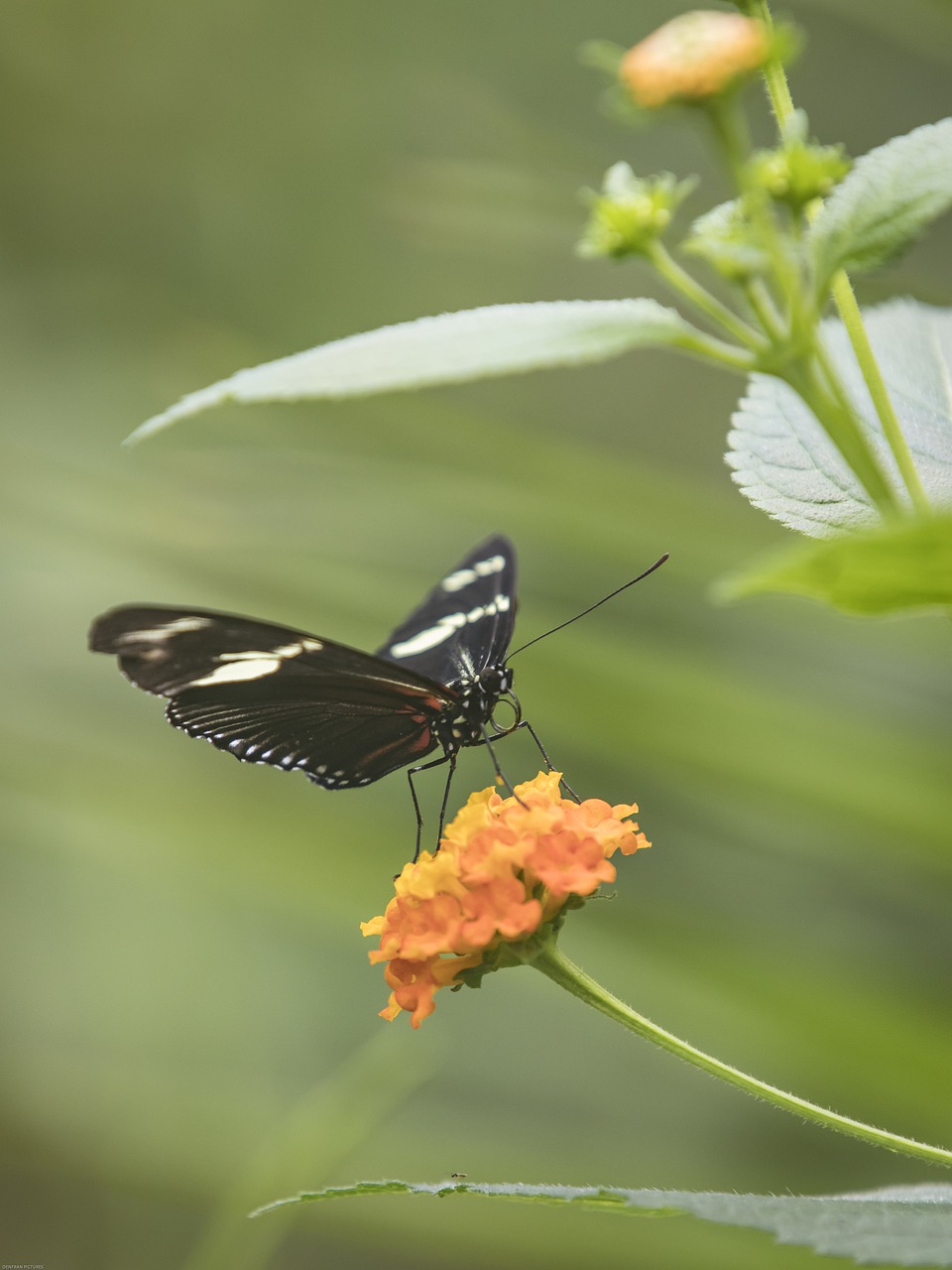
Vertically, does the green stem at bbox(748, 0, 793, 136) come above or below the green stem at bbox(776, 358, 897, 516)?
above

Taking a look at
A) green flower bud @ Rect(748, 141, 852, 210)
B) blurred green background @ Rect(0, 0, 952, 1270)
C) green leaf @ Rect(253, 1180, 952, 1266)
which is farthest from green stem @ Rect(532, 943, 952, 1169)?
blurred green background @ Rect(0, 0, 952, 1270)

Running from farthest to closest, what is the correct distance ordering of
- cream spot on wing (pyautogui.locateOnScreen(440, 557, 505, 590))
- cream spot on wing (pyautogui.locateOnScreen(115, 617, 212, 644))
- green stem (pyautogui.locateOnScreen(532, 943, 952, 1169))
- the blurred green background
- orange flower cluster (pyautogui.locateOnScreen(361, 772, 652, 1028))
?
1. the blurred green background
2. cream spot on wing (pyautogui.locateOnScreen(440, 557, 505, 590))
3. cream spot on wing (pyautogui.locateOnScreen(115, 617, 212, 644))
4. orange flower cluster (pyautogui.locateOnScreen(361, 772, 652, 1028))
5. green stem (pyautogui.locateOnScreen(532, 943, 952, 1169))

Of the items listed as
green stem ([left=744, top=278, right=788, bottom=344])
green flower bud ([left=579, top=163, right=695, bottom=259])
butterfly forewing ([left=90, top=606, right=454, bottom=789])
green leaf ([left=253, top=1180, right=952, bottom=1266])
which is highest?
butterfly forewing ([left=90, top=606, right=454, bottom=789])

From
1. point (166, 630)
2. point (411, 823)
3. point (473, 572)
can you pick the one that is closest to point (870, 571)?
point (166, 630)

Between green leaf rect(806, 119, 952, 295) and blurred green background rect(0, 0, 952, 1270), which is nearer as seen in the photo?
green leaf rect(806, 119, 952, 295)

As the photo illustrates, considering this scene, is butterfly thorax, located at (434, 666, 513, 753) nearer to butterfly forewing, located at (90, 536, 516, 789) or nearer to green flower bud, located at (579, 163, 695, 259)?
butterfly forewing, located at (90, 536, 516, 789)

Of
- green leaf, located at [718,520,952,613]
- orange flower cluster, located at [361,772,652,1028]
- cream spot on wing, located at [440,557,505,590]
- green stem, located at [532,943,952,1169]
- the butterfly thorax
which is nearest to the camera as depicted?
green leaf, located at [718,520,952,613]

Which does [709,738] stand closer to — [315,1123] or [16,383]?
[315,1123]

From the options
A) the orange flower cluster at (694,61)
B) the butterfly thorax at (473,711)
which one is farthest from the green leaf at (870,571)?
the butterfly thorax at (473,711)

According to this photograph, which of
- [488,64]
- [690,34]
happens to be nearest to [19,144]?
[488,64]
